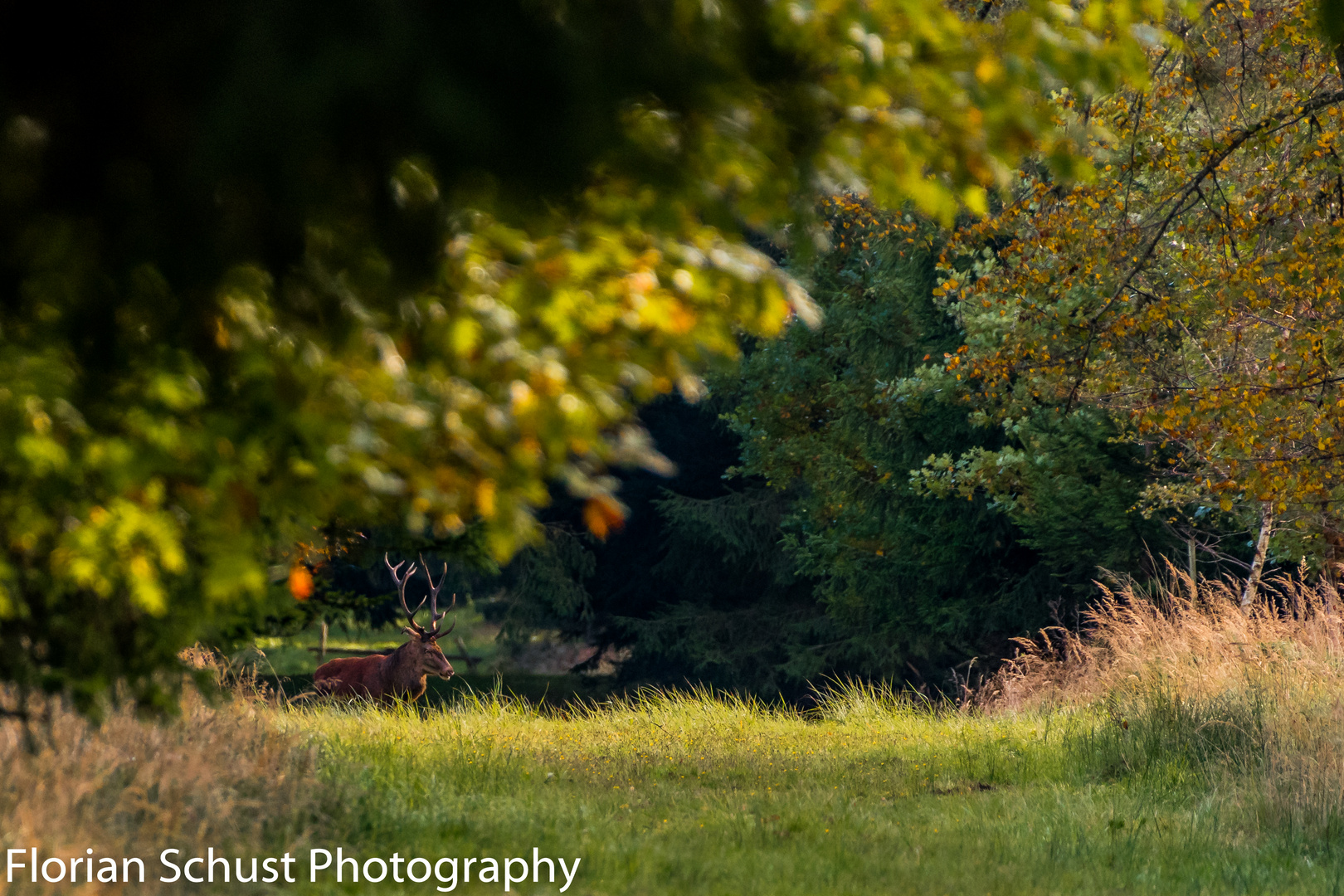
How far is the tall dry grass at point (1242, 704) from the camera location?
280 inches

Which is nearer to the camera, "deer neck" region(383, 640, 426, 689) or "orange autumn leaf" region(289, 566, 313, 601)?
"orange autumn leaf" region(289, 566, 313, 601)

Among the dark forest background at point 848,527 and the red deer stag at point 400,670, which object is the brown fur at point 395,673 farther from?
the dark forest background at point 848,527

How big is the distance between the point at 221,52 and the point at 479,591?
30130 mm

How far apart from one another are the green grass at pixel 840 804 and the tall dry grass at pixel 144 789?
1.03ft

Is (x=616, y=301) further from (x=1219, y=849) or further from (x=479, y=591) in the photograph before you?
(x=479, y=591)

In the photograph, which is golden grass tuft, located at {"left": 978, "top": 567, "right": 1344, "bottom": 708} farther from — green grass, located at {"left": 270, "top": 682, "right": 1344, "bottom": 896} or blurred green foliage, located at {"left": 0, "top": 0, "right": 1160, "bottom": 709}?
blurred green foliage, located at {"left": 0, "top": 0, "right": 1160, "bottom": 709}

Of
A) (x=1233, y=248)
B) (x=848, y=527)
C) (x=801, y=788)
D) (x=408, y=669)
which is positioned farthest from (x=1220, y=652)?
(x=848, y=527)

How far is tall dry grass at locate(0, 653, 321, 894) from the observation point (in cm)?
458

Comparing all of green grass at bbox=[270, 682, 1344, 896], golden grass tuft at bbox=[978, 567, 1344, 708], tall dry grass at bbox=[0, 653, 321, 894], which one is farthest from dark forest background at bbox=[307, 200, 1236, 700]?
tall dry grass at bbox=[0, 653, 321, 894]

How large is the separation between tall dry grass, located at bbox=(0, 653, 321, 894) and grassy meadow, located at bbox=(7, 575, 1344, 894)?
16mm

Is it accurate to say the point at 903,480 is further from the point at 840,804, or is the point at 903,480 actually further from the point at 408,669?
the point at 840,804

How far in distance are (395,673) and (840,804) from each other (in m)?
7.10

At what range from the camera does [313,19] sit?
124 inches

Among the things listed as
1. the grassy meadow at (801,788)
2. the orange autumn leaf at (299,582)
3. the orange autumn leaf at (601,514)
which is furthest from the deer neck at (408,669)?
the orange autumn leaf at (601,514)
